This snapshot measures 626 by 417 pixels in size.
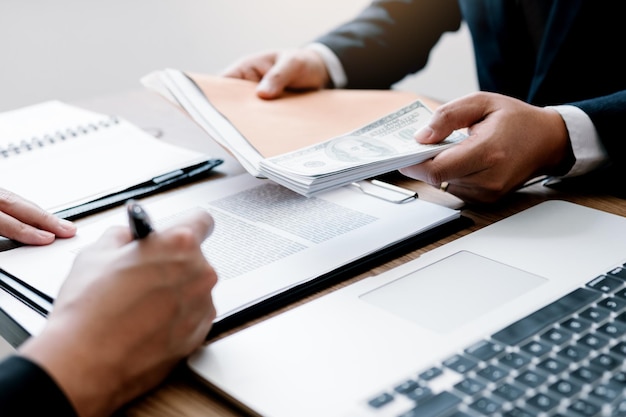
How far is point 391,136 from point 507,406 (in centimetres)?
47

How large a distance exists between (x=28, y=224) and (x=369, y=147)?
1.35 feet

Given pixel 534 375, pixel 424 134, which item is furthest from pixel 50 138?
pixel 534 375

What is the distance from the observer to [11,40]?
216 cm

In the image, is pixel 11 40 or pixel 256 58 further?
pixel 11 40

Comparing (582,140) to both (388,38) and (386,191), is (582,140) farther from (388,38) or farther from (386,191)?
(388,38)

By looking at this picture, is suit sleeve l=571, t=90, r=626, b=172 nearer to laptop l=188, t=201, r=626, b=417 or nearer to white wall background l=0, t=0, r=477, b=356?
laptop l=188, t=201, r=626, b=417

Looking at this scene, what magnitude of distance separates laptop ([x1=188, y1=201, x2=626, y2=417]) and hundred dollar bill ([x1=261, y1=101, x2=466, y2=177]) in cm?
14

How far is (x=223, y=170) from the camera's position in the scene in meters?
1.02

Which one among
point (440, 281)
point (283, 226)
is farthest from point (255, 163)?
point (440, 281)

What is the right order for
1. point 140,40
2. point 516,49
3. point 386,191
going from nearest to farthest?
1. point 386,191
2. point 516,49
3. point 140,40

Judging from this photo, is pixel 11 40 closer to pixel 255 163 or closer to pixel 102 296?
pixel 255 163

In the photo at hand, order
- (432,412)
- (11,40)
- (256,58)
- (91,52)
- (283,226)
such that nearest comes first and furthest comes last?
(432,412) → (283,226) → (256,58) → (11,40) → (91,52)

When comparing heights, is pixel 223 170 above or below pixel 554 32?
below

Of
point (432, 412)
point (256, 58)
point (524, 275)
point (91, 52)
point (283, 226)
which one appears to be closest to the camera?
point (432, 412)
